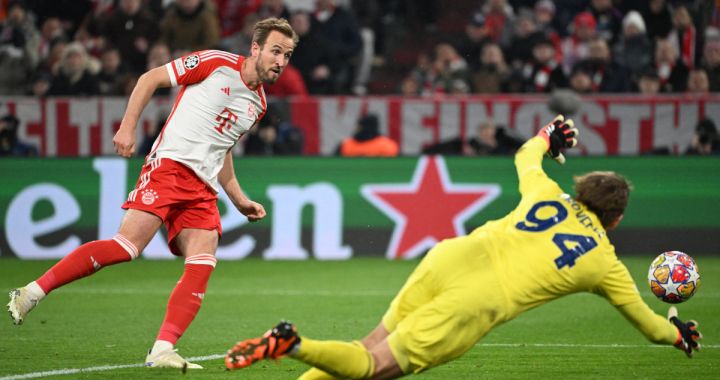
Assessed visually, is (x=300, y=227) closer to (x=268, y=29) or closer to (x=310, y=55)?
(x=310, y=55)

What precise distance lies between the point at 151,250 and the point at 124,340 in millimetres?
5654

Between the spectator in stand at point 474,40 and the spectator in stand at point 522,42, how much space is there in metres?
0.40

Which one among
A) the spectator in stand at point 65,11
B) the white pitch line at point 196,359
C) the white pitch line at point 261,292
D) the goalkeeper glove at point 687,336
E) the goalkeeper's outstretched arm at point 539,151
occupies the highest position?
the spectator in stand at point 65,11

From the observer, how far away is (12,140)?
1542 cm

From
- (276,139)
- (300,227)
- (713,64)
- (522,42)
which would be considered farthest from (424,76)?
(300,227)

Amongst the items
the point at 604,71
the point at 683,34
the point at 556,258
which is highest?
the point at 683,34

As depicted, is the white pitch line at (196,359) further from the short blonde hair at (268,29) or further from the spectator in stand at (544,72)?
the spectator in stand at (544,72)

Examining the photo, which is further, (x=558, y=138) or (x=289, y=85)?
(x=289, y=85)

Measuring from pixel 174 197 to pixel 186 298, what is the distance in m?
0.61

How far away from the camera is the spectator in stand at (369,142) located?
49.6 ft

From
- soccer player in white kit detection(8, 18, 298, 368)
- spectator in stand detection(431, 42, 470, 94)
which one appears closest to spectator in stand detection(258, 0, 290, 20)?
spectator in stand detection(431, 42, 470, 94)

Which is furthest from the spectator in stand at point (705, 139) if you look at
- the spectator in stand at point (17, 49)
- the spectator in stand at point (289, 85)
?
the spectator in stand at point (17, 49)

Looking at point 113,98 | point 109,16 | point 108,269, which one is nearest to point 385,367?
point 108,269

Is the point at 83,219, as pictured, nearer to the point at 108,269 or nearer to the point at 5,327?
the point at 108,269
